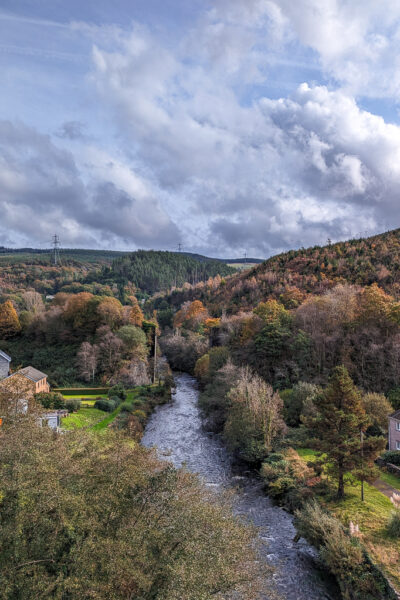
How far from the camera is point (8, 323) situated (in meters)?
70.2

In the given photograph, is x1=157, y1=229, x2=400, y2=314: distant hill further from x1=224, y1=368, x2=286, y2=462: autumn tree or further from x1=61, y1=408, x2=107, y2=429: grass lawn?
x1=61, y1=408, x2=107, y2=429: grass lawn

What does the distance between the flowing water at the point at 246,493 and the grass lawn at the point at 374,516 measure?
302 centimetres

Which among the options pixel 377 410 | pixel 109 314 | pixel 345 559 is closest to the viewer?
pixel 345 559

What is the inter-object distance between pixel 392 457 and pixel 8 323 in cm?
6613

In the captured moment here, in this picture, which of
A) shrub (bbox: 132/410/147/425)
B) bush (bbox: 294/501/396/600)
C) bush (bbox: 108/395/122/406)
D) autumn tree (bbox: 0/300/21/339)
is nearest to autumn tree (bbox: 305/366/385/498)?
bush (bbox: 294/501/396/600)

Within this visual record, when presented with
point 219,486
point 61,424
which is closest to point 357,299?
point 219,486

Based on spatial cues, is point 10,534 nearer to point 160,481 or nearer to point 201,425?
point 160,481

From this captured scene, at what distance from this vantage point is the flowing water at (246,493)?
20.6 meters

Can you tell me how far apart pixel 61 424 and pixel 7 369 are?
2098 cm

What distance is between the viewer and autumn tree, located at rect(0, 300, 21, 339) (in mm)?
70250

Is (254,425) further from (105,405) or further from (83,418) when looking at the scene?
(105,405)

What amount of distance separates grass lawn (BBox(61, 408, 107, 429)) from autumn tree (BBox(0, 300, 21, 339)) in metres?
32.5

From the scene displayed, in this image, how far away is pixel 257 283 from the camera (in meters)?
92.0

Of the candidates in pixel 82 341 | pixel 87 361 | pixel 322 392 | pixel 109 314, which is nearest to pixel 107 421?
pixel 87 361
